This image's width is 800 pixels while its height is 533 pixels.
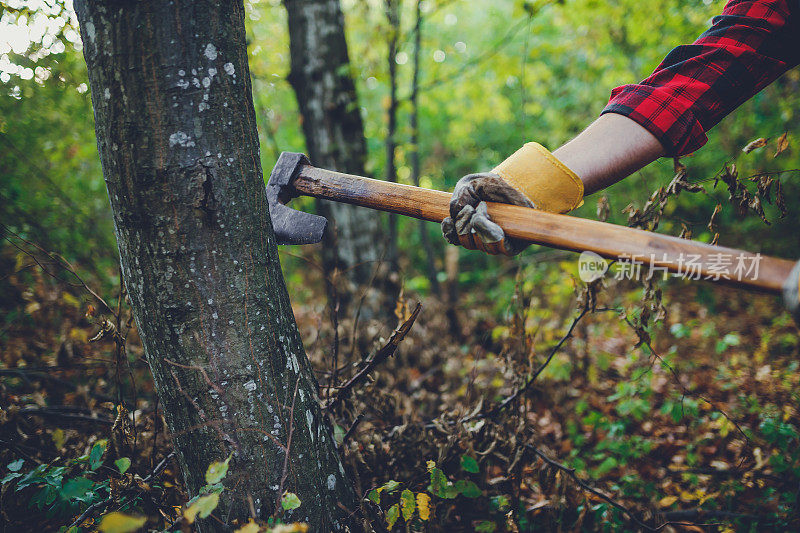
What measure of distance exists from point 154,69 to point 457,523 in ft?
6.81

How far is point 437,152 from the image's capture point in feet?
32.8

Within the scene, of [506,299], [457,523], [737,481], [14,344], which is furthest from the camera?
[506,299]

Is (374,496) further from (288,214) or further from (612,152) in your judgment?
(612,152)

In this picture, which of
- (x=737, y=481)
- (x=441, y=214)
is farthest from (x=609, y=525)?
(x=441, y=214)

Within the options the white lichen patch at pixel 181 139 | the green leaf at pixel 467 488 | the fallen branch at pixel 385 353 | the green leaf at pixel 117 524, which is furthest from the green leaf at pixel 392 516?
the white lichen patch at pixel 181 139

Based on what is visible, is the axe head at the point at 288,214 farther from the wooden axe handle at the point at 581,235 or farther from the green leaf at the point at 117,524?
the green leaf at the point at 117,524

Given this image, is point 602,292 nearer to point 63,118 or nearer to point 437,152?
point 63,118

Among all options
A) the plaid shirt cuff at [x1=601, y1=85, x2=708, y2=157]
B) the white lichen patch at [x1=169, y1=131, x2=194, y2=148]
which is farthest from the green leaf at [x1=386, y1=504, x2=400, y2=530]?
the plaid shirt cuff at [x1=601, y1=85, x2=708, y2=157]

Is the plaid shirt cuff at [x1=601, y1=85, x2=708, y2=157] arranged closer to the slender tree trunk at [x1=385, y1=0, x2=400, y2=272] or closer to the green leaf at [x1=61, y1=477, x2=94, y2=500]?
the green leaf at [x1=61, y1=477, x2=94, y2=500]

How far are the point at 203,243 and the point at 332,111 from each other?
9.78 feet

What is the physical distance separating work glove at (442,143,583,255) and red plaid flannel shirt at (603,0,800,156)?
34cm

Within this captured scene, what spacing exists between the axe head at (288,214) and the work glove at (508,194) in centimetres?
54

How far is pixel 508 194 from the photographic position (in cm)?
156

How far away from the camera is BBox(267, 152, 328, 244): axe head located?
1.69 m
